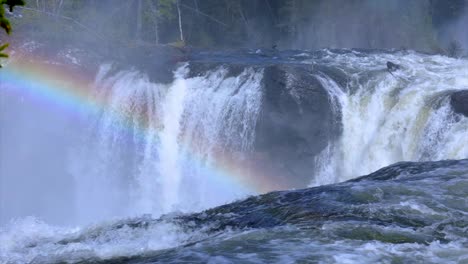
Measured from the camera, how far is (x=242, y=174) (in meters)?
15.9

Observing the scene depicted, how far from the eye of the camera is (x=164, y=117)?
54.4ft

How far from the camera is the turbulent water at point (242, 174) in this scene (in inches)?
234

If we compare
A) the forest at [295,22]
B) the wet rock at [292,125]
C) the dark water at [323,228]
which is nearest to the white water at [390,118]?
the wet rock at [292,125]

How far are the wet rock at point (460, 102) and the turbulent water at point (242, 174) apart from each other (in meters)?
0.10

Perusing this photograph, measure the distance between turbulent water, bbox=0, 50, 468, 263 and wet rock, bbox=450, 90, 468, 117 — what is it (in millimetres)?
103

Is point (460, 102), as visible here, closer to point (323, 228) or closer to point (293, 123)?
point (293, 123)

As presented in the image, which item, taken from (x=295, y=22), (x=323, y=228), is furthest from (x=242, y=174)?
(x=295, y=22)

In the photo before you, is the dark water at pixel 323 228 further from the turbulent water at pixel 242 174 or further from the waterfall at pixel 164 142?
the waterfall at pixel 164 142

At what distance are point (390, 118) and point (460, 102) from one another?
177cm

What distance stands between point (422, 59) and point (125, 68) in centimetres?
793

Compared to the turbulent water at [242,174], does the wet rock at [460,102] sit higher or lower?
higher

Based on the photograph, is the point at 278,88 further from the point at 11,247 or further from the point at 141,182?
the point at 11,247

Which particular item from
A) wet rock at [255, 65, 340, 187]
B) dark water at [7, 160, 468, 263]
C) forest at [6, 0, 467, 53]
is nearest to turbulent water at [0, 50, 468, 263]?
dark water at [7, 160, 468, 263]

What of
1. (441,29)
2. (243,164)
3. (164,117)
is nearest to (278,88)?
(243,164)
